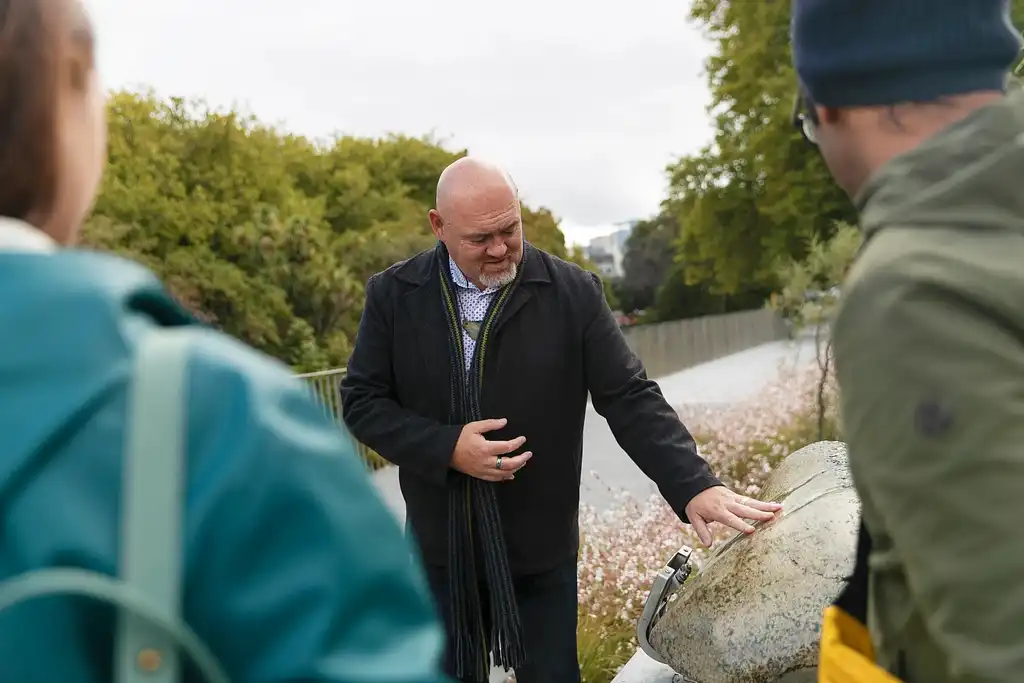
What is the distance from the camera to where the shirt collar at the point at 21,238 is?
79 cm

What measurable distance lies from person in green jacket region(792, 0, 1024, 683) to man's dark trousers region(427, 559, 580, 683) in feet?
6.42

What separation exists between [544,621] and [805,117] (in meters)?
2.13

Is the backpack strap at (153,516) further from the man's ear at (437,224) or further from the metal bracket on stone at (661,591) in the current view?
the man's ear at (437,224)

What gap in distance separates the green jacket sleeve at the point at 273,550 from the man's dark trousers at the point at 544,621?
228 centimetres

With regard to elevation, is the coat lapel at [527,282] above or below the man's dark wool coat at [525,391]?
above

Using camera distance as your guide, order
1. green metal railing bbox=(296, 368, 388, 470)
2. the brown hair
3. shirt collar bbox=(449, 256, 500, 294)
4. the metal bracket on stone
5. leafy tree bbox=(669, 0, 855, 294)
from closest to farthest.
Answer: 1. the brown hair
2. the metal bracket on stone
3. shirt collar bbox=(449, 256, 500, 294)
4. green metal railing bbox=(296, 368, 388, 470)
5. leafy tree bbox=(669, 0, 855, 294)

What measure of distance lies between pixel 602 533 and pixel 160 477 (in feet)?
16.5

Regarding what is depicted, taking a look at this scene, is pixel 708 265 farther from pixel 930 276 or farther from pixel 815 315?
pixel 930 276

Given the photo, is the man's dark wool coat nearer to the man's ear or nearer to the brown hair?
the man's ear

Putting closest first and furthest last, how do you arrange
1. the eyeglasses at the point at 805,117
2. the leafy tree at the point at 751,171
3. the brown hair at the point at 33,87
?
the brown hair at the point at 33,87 → the eyeglasses at the point at 805,117 → the leafy tree at the point at 751,171

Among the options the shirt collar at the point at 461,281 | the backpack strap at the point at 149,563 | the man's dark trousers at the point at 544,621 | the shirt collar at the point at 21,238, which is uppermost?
the shirt collar at the point at 21,238

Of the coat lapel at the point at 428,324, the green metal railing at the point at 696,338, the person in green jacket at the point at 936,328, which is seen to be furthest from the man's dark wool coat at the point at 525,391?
the green metal railing at the point at 696,338

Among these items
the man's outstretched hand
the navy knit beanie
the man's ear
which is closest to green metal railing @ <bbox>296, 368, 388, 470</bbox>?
the man's ear

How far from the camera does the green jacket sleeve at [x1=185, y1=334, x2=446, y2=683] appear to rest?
28.8 inches
